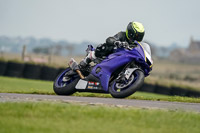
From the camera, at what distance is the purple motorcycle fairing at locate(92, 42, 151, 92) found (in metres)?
9.68

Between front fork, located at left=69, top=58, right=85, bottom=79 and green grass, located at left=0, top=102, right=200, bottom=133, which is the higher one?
front fork, located at left=69, top=58, right=85, bottom=79

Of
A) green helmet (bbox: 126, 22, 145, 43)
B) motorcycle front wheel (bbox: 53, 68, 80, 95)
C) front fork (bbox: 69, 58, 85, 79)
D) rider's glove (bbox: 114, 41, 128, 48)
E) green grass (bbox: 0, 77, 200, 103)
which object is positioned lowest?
green grass (bbox: 0, 77, 200, 103)

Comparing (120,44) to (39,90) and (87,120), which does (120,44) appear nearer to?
(39,90)

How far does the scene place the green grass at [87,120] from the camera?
562 cm

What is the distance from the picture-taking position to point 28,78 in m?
28.1

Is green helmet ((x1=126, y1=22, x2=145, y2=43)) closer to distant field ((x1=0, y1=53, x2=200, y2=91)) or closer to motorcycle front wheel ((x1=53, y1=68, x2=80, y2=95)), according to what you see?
motorcycle front wheel ((x1=53, y1=68, x2=80, y2=95))

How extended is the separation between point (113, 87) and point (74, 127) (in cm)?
413

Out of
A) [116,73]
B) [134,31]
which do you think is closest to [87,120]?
[116,73]

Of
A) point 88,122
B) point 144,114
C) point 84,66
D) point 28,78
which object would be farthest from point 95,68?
point 28,78

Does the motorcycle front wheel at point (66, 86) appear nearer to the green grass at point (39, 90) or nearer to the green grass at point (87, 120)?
the green grass at point (39, 90)

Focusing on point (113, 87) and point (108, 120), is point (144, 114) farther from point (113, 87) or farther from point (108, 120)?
point (113, 87)

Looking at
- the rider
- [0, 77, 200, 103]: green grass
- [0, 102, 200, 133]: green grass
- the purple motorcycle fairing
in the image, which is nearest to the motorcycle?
the purple motorcycle fairing

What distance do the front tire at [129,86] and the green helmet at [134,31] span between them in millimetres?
851

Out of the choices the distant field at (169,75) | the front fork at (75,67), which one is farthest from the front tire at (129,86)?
the distant field at (169,75)
